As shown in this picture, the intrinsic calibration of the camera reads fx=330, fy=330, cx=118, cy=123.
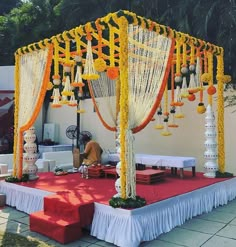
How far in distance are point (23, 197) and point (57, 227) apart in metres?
1.96

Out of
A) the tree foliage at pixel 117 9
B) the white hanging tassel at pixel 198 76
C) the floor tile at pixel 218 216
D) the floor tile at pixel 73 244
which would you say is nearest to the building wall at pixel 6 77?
the tree foliage at pixel 117 9

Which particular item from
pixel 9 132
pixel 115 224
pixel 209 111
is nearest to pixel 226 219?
pixel 115 224

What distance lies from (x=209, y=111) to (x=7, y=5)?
62.6 ft

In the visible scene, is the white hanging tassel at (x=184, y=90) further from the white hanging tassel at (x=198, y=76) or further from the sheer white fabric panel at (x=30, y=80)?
the sheer white fabric panel at (x=30, y=80)

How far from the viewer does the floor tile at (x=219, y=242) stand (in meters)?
4.36

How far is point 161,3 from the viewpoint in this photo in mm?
10273

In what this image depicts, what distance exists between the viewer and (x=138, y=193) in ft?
18.2

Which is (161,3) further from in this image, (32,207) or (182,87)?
(32,207)

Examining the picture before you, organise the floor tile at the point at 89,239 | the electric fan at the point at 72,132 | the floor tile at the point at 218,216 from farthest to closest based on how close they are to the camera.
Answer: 1. the electric fan at the point at 72,132
2. the floor tile at the point at 218,216
3. the floor tile at the point at 89,239

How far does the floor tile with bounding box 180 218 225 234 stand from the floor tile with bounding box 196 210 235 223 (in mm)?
170

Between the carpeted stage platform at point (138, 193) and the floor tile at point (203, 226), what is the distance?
0.34ft

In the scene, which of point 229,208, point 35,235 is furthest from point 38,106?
point 229,208

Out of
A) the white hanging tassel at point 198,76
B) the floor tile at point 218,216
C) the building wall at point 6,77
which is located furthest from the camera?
the building wall at point 6,77

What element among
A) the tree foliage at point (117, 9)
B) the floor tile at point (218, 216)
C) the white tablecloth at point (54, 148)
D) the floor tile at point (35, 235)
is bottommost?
the floor tile at point (35, 235)
